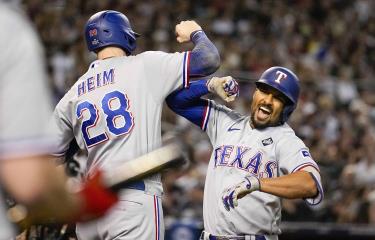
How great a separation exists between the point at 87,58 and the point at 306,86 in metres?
3.64

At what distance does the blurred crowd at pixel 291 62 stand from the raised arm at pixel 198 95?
14.2ft

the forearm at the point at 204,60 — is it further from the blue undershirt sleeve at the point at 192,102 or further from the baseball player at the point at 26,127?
the baseball player at the point at 26,127

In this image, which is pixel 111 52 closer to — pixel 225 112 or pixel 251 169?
pixel 225 112

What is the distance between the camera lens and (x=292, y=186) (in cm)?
514

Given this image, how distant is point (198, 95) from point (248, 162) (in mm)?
550

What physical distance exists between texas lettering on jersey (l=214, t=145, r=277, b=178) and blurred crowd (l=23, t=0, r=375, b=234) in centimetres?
441

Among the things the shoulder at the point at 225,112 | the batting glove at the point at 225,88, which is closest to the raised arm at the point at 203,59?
the batting glove at the point at 225,88

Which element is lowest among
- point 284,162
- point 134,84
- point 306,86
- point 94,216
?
point 306,86

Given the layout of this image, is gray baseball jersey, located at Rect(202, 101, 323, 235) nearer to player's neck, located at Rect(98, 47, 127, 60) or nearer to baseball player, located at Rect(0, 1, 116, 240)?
player's neck, located at Rect(98, 47, 127, 60)

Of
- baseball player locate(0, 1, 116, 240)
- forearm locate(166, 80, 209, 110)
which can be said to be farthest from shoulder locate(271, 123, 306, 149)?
baseball player locate(0, 1, 116, 240)

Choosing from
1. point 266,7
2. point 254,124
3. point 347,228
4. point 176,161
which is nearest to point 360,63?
point 266,7

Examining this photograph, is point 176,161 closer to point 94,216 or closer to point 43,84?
point 94,216

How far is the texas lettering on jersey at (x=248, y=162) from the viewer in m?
5.48

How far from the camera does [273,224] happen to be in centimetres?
554
